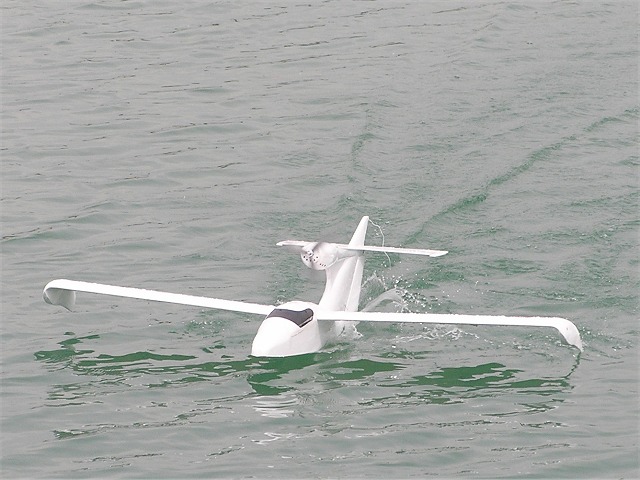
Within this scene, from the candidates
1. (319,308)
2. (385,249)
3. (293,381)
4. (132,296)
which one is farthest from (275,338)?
(132,296)

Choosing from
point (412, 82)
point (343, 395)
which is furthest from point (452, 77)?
point (343, 395)

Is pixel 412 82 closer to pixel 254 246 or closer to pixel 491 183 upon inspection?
pixel 491 183

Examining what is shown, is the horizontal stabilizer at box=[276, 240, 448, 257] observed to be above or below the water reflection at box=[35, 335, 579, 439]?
above

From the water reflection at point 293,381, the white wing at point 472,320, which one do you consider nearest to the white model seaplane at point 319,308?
the white wing at point 472,320

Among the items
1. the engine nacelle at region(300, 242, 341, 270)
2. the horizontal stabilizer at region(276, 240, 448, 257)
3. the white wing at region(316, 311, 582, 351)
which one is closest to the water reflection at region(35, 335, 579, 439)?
the white wing at region(316, 311, 582, 351)

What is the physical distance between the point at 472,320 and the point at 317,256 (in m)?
2.81

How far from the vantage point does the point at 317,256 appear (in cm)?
2009

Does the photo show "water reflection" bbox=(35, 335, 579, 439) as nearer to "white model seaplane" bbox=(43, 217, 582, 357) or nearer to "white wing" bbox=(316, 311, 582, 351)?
"white model seaplane" bbox=(43, 217, 582, 357)

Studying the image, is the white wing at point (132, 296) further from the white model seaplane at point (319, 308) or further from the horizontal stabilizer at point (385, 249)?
the horizontal stabilizer at point (385, 249)

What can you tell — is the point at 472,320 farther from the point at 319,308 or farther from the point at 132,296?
the point at 132,296

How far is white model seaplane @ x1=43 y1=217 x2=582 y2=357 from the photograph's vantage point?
19.3m

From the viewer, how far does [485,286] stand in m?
23.0

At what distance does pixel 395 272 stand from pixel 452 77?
10420 mm

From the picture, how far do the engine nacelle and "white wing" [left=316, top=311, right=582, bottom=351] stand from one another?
2.77ft
